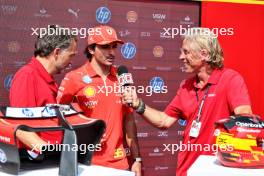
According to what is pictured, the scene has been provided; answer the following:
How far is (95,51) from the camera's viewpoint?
2.94 metres

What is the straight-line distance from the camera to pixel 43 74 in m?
2.47

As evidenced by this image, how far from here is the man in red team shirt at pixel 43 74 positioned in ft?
7.41

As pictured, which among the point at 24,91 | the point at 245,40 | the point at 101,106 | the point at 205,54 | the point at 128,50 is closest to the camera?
the point at 24,91

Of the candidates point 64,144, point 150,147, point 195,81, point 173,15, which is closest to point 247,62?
point 173,15

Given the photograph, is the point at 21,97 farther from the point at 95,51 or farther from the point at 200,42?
the point at 200,42

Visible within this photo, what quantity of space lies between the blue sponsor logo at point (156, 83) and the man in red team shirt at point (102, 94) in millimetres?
962

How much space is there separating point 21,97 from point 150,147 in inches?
74.1

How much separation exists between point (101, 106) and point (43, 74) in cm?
48

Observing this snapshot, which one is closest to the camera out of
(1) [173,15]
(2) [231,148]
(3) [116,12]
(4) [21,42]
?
(2) [231,148]

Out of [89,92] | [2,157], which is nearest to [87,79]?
[89,92]

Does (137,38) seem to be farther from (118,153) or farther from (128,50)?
(118,153)

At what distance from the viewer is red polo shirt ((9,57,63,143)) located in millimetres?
2264

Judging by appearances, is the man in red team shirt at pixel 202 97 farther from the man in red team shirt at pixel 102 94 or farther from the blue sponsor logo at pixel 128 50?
the blue sponsor logo at pixel 128 50

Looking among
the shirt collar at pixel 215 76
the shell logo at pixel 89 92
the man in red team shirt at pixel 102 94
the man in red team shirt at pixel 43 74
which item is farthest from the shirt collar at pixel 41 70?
the shirt collar at pixel 215 76
